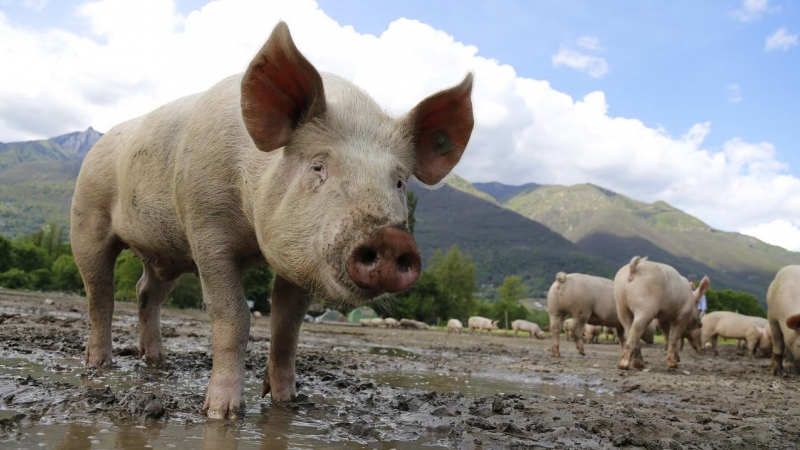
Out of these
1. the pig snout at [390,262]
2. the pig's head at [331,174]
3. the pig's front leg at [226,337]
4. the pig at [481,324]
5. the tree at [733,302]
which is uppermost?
the tree at [733,302]

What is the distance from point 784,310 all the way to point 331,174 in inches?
379

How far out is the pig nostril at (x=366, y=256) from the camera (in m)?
2.78

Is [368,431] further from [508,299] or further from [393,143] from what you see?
[508,299]

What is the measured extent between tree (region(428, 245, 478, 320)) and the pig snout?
221ft

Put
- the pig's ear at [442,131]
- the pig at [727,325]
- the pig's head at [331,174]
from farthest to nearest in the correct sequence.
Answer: the pig at [727,325] → the pig's ear at [442,131] → the pig's head at [331,174]

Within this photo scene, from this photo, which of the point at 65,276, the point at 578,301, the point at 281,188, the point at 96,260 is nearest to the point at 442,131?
the point at 281,188

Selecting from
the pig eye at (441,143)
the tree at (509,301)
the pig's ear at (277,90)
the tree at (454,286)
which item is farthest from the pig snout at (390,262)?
the tree at (509,301)

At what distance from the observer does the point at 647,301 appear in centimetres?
1094

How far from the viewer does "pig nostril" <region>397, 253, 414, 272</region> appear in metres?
2.73

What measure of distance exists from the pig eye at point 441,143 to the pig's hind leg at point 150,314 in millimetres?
3417

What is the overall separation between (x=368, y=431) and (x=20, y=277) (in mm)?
59656

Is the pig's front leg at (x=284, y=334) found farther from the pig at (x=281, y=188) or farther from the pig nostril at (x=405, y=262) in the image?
the pig nostril at (x=405, y=262)

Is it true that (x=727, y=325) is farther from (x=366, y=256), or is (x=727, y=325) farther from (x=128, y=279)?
(x=128, y=279)

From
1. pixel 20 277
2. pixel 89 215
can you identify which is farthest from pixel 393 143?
pixel 20 277
